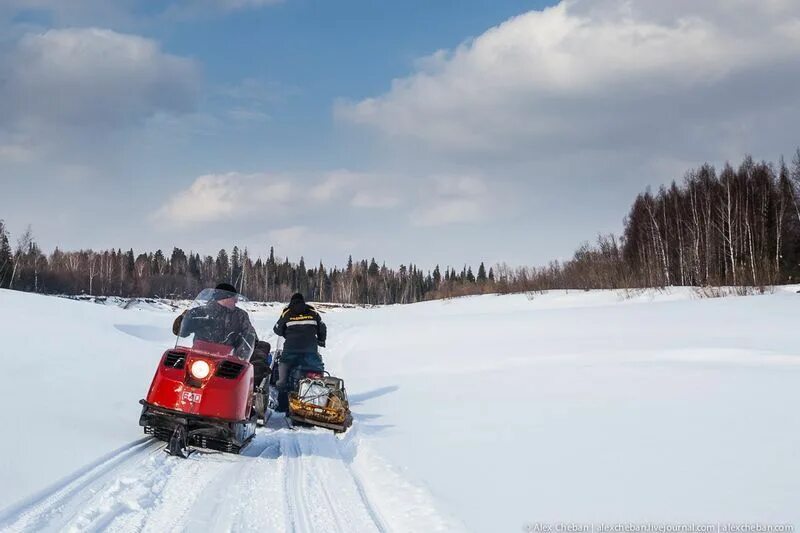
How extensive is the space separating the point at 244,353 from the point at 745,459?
5.17 m

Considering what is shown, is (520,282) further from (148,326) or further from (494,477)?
(494,477)

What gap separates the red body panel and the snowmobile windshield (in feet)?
1.83

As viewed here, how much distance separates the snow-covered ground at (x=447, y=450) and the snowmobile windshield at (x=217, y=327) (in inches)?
45.8

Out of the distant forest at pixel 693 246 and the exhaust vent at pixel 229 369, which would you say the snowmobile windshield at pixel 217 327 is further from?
the distant forest at pixel 693 246

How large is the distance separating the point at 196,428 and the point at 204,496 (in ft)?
4.08

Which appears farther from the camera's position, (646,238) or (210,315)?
(646,238)

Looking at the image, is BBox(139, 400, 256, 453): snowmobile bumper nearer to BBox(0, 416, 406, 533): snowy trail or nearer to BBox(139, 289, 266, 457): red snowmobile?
BBox(139, 289, 266, 457): red snowmobile

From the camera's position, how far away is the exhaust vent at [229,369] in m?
5.75

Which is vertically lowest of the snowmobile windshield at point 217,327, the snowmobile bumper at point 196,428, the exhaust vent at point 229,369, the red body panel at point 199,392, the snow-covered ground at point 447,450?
the snow-covered ground at point 447,450

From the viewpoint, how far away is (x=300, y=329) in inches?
364

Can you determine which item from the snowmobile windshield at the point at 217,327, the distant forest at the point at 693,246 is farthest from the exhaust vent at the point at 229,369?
the distant forest at the point at 693,246

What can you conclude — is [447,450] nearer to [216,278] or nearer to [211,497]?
[211,497]

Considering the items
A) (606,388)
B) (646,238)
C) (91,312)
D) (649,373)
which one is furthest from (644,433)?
(646,238)

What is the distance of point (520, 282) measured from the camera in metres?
51.7
